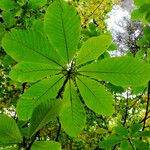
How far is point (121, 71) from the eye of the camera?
104 centimetres

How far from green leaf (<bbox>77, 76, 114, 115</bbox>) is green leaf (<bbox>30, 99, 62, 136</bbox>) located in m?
0.28

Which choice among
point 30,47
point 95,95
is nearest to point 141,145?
point 95,95

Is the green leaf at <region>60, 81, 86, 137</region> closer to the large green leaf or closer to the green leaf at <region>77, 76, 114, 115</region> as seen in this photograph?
the green leaf at <region>77, 76, 114, 115</region>

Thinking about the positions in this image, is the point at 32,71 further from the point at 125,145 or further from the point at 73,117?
the point at 125,145

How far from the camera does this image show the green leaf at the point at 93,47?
1.09 meters

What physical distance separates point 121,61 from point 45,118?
1.16 ft

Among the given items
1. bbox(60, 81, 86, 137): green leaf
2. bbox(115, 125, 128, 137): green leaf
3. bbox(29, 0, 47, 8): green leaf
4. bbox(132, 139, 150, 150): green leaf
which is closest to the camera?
bbox(60, 81, 86, 137): green leaf

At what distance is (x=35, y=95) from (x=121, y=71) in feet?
1.03

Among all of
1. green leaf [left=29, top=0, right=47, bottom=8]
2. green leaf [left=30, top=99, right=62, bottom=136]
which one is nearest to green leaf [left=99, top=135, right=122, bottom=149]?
green leaf [left=30, top=99, right=62, bottom=136]

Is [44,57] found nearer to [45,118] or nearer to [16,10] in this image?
[45,118]

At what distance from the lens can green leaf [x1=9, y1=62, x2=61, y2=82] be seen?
1.07m

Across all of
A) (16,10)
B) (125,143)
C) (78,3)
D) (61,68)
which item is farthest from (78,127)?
(78,3)

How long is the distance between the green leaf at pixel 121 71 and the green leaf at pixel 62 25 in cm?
11

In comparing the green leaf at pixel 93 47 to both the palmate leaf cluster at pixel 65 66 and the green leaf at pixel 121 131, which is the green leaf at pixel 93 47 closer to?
the palmate leaf cluster at pixel 65 66
